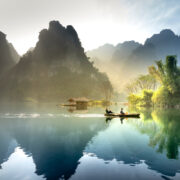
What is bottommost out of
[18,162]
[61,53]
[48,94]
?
[18,162]

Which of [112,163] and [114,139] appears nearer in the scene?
[112,163]

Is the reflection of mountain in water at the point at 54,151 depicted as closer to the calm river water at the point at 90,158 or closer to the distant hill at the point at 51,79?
the calm river water at the point at 90,158

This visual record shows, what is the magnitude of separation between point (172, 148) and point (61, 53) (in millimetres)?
186942

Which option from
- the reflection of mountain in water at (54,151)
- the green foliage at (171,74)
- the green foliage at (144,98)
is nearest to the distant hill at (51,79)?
the green foliage at (144,98)

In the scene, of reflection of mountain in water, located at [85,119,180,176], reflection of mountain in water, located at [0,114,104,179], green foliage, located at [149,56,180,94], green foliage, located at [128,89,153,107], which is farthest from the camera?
green foliage, located at [128,89,153,107]

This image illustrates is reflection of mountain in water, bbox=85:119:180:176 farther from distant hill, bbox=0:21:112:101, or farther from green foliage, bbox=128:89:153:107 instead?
distant hill, bbox=0:21:112:101

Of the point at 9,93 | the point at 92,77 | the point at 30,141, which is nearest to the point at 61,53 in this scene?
the point at 92,77

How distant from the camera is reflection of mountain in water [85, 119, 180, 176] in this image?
13.5m

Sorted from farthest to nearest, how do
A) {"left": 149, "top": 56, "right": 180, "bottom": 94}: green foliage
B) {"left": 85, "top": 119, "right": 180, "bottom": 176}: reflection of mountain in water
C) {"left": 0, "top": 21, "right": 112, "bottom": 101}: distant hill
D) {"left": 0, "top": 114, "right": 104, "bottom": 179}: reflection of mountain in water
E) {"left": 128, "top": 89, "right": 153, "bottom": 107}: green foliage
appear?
{"left": 0, "top": 21, "right": 112, "bottom": 101}: distant hill → {"left": 128, "top": 89, "right": 153, "bottom": 107}: green foliage → {"left": 149, "top": 56, "right": 180, "bottom": 94}: green foliage → {"left": 85, "top": 119, "right": 180, "bottom": 176}: reflection of mountain in water → {"left": 0, "top": 114, "right": 104, "bottom": 179}: reflection of mountain in water

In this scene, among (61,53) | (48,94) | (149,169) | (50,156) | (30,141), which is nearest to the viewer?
(149,169)

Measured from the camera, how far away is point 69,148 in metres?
18.5

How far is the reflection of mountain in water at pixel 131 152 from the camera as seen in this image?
44.4 ft

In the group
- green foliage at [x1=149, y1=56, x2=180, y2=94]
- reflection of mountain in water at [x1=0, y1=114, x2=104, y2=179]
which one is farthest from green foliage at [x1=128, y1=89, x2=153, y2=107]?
reflection of mountain in water at [x1=0, y1=114, x2=104, y2=179]

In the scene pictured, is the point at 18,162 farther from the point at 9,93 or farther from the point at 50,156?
the point at 9,93
